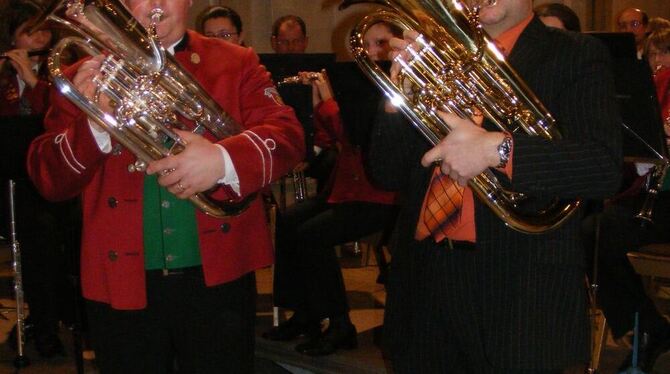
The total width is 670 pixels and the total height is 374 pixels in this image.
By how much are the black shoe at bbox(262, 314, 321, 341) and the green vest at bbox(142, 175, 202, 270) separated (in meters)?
2.52

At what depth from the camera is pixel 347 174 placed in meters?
4.71

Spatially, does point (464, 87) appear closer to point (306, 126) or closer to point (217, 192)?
point (217, 192)

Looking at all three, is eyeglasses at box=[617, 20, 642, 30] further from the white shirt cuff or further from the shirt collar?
the white shirt cuff

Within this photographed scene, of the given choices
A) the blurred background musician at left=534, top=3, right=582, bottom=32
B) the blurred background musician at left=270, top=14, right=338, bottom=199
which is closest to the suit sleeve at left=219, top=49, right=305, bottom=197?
the blurred background musician at left=270, top=14, right=338, bottom=199

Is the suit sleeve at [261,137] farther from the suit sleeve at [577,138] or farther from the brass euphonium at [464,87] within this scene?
the suit sleeve at [577,138]

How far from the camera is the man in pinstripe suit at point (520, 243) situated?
2.05 meters

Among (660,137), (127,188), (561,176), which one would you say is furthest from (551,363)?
(660,137)

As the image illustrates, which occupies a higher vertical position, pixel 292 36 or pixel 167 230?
pixel 292 36

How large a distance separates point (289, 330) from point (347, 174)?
3.08 ft

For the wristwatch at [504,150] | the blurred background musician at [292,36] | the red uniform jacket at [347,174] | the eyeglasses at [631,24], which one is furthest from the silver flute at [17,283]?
the eyeglasses at [631,24]

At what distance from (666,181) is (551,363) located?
2.73 meters

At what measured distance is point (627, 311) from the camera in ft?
14.4

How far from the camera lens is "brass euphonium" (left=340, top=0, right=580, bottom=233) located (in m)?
2.11

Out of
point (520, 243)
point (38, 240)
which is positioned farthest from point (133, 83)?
point (38, 240)
